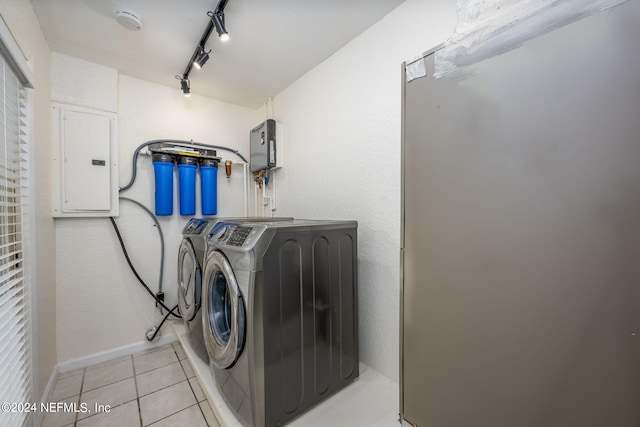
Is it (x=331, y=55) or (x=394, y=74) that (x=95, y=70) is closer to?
(x=331, y=55)

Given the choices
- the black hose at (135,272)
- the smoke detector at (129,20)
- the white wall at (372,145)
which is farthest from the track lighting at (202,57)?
the black hose at (135,272)

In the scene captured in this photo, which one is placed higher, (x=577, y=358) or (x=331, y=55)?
(x=331, y=55)

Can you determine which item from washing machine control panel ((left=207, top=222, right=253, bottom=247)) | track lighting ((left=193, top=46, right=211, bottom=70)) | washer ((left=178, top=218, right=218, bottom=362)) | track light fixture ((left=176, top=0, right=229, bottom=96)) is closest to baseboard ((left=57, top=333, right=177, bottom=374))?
washer ((left=178, top=218, right=218, bottom=362))

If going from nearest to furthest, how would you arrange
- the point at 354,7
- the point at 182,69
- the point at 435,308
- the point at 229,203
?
the point at 435,308 < the point at 354,7 < the point at 182,69 < the point at 229,203

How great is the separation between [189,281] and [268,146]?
4.82 ft

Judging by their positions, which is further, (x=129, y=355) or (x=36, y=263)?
(x=129, y=355)

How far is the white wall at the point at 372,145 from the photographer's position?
57.2 inches

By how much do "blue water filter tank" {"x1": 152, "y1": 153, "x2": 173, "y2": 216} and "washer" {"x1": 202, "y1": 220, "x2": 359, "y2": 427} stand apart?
3.66 ft

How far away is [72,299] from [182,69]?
2.18 metres

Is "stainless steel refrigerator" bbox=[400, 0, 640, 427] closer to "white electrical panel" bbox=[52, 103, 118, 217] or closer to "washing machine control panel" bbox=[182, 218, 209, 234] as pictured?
"washing machine control panel" bbox=[182, 218, 209, 234]

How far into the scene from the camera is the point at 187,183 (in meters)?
2.37

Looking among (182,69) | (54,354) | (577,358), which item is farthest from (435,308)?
(54,354)

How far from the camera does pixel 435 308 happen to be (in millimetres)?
882

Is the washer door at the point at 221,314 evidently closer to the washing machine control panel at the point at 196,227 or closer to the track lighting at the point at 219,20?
the washing machine control panel at the point at 196,227
